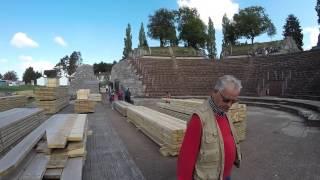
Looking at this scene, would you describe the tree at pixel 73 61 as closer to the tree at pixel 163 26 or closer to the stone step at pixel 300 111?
the tree at pixel 163 26

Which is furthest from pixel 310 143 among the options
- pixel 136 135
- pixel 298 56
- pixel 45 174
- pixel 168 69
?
pixel 168 69

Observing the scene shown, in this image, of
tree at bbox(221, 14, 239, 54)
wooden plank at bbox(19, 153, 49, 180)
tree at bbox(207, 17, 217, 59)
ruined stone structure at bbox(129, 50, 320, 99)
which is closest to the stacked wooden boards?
wooden plank at bbox(19, 153, 49, 180)

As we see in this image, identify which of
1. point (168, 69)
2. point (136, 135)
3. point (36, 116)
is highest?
point (168, 69)

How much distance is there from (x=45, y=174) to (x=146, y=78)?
2825cm

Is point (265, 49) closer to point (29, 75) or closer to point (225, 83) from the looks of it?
point (225, 83)

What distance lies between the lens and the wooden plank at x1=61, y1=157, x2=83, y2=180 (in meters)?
5.57

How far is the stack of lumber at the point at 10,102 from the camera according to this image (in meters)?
20.2

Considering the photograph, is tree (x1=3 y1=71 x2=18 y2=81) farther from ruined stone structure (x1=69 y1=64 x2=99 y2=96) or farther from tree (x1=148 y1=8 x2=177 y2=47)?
ruined stone structure (x1=69 y1=64 x2=99 y2=96)

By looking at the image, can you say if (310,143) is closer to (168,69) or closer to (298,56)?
(298,56)

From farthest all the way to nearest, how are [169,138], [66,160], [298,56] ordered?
[298,56], [169,138], [66,160]

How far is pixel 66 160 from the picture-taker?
248 inches

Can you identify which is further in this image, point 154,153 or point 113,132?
point 113,132

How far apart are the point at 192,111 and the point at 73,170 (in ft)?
7.78

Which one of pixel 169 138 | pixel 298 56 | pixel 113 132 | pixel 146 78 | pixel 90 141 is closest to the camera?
pixel 169 138
